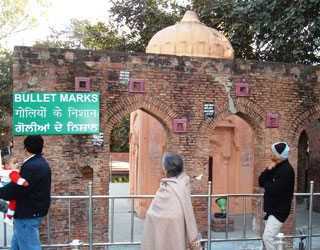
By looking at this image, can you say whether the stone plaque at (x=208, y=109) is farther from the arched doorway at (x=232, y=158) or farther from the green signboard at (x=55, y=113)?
the arched doorway at (x=232, y=158)

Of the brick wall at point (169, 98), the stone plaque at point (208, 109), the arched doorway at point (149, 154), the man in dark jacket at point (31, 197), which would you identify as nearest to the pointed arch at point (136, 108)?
the brick wall at point (169, 98)

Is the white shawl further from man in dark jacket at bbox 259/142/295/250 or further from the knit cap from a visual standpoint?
the knit cap

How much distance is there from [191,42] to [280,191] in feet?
23.2

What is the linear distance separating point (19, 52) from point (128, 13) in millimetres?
11536

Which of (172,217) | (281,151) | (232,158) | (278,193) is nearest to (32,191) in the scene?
(172,217)

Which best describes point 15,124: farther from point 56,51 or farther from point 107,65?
point 107,65

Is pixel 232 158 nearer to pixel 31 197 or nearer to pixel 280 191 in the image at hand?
pixel 280 191

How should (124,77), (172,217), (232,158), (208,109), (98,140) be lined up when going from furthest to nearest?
(232,158), (208,109), (124,77), (98,140), (172,217)

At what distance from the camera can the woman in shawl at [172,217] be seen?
362 centimetres

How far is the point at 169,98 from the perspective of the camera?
27.6 feet

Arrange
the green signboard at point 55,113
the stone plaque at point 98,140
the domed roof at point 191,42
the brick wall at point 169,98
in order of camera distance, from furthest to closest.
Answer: the domed roof at point 191,42 < the stone plaque at point 98,140 < the brick wall at point 169,98 < the green signboard at point 55,113

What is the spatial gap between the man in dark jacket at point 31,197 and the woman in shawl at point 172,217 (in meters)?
1.49

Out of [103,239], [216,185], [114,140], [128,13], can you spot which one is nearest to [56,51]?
[103,239]

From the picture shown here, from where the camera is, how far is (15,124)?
24.7ft
